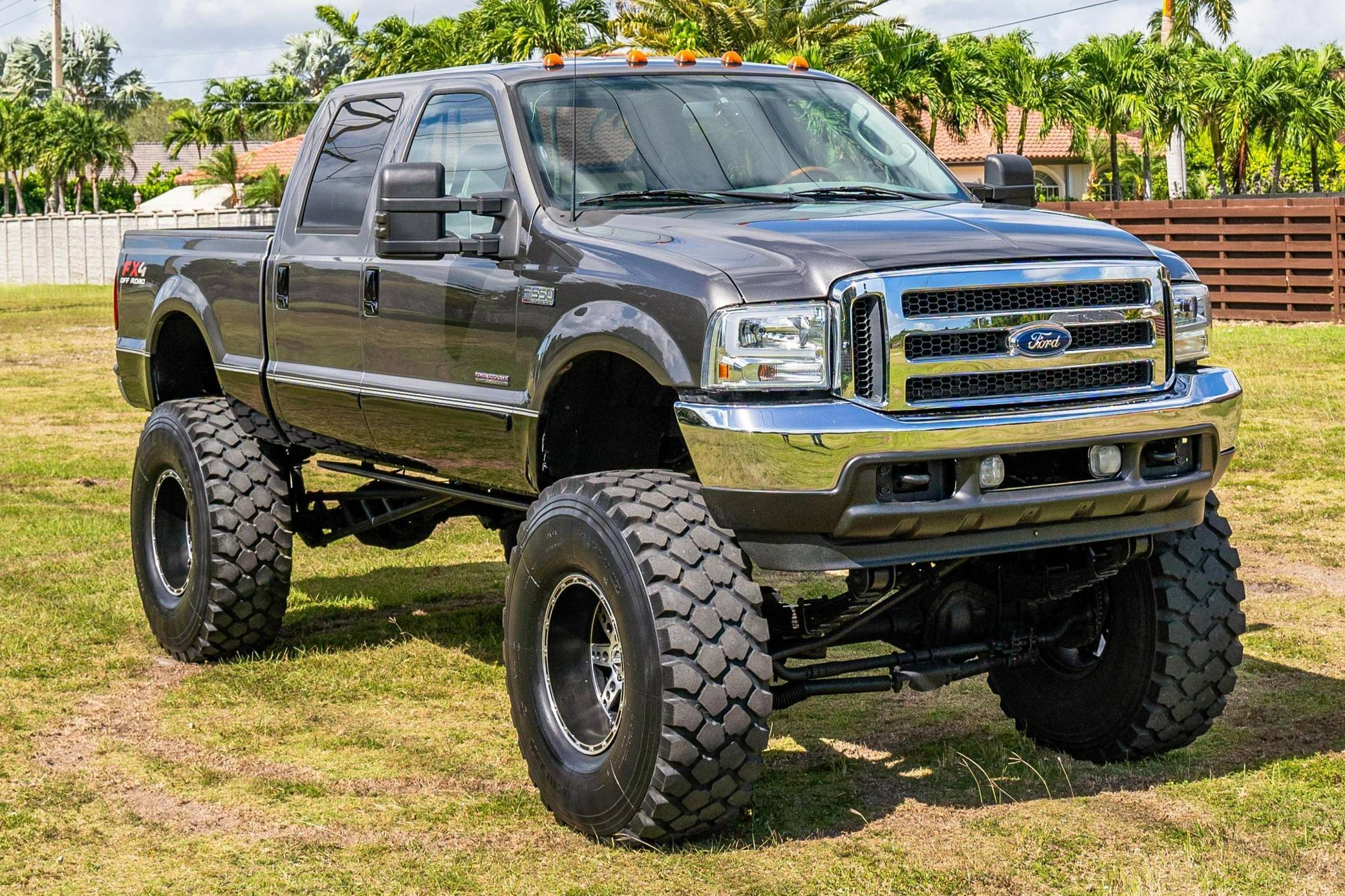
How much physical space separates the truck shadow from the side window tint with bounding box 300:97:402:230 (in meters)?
1.99

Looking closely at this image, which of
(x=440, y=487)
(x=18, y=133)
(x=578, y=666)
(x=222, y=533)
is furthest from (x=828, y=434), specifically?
(x=18, y=133)

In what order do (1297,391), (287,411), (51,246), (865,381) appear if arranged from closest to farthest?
(865,381)
(287,411)
(1297,391)
(51,246)

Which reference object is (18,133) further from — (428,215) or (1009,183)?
(428,215)

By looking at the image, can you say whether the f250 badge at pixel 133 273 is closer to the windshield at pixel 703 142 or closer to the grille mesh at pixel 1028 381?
the windshield at pixel 703 142

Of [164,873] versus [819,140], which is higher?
[819,140]

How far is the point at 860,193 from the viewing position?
19.1ft

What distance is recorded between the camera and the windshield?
18.9ft

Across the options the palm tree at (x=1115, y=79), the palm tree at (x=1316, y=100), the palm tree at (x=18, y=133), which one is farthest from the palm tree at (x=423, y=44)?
the palm tree at (x=18, y=133)

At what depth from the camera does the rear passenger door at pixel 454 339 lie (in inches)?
223

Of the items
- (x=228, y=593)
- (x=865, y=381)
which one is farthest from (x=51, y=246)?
(x=865, y=381)

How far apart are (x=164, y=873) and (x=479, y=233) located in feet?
7.25

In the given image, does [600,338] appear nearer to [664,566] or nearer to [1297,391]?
[664,566]

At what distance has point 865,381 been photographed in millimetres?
4633

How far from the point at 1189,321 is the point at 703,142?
170 centimetres
